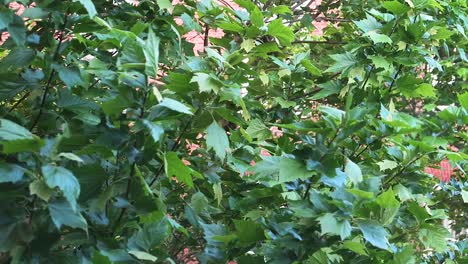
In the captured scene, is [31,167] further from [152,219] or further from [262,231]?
[262,231]

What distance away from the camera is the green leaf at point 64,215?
4.42 ft

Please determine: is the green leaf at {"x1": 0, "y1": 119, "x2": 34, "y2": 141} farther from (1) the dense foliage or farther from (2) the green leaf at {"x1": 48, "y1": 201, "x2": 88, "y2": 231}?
(2) the green leaf at {"x1": 48, "y1": 201, "x2": 88, "y2": 231}

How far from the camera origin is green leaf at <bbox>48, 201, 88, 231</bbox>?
1.35 m

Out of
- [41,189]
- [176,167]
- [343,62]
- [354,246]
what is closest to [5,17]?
[41,189]

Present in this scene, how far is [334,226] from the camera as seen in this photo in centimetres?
159

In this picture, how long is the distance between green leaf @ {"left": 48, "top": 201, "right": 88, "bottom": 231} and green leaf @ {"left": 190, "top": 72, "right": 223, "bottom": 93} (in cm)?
51

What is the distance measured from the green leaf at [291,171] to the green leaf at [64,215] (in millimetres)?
636

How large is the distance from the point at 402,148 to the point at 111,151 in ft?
4.10

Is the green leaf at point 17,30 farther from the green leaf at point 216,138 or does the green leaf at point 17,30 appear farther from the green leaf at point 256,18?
the green leaf at point 256,18

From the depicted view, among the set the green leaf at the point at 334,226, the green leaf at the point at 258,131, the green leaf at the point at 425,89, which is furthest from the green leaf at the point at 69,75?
the green leaf at the point at 425,89

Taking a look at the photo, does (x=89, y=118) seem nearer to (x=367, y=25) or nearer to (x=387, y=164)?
(x=387, y=164)

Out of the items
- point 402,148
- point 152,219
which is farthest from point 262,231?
point 402,148

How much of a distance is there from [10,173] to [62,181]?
6.3 inches

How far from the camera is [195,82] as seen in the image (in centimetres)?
167
